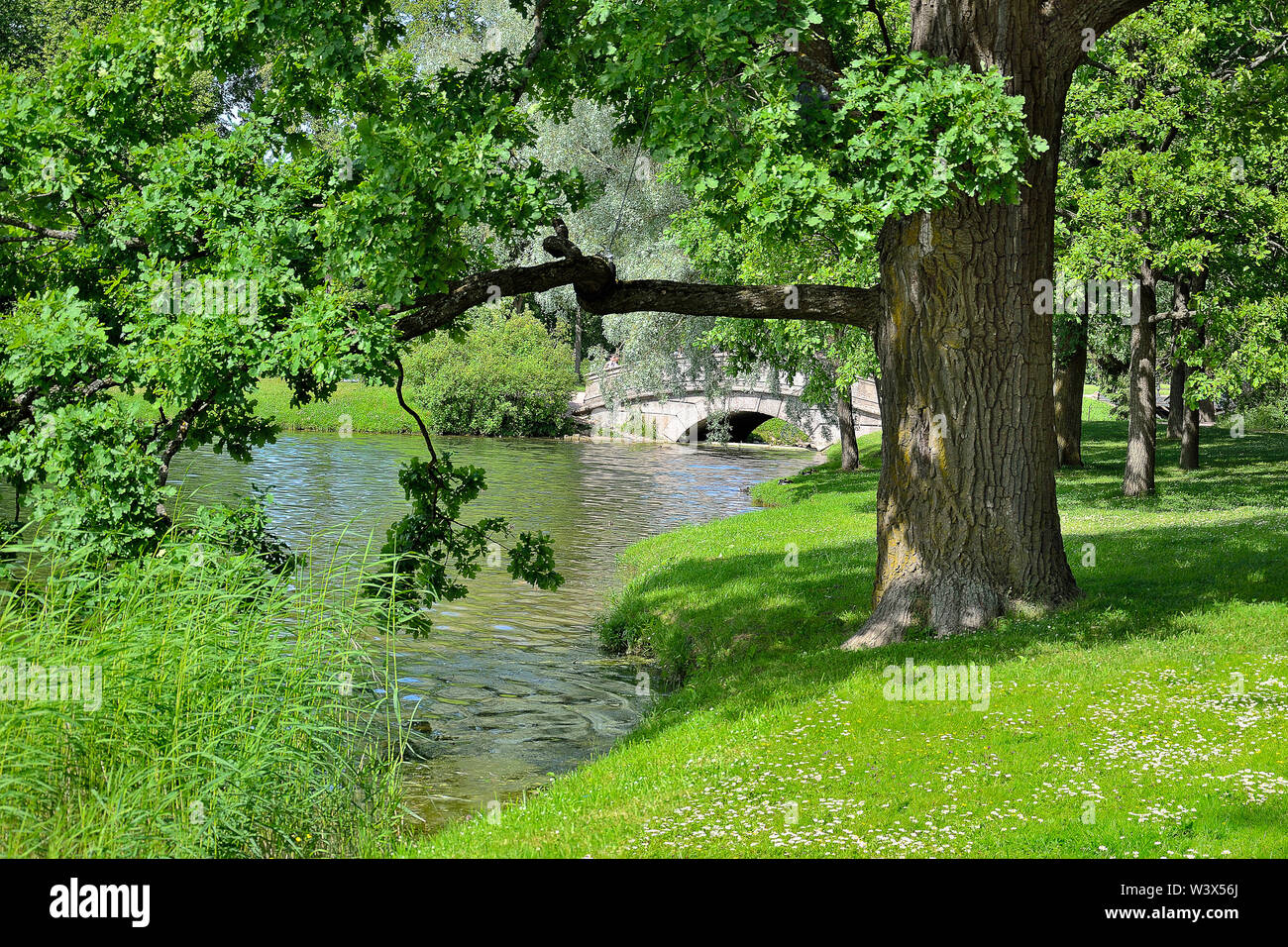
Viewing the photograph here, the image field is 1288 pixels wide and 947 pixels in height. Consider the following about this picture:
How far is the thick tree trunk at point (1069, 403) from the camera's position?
31.0m

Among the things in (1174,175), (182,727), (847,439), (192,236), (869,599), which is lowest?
(869,599)

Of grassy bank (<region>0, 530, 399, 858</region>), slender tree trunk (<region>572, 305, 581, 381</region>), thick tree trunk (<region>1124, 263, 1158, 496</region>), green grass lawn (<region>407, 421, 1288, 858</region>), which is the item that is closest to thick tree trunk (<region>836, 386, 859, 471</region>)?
thick tree trunk (<region>1124, 263, 1158, 496</region>)

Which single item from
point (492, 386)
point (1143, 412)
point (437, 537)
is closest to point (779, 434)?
point (492, 386)

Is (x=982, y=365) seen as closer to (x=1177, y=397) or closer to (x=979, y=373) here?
(x=979, y=373)

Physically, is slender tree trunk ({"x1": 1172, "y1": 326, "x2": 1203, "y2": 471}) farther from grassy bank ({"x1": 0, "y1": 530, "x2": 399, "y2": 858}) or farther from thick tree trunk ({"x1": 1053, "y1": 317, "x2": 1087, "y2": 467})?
grassy bank ({"x1": 0, "y1": 530, "x2": 399, "y2": 858})

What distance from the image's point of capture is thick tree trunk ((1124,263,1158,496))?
80.8ft

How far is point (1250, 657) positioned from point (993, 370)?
3.43 meters

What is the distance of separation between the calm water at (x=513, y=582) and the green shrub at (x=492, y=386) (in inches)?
206

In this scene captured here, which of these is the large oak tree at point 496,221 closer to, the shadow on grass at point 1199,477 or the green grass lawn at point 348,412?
the shadow on grass at point 1199,477

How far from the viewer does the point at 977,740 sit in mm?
8594

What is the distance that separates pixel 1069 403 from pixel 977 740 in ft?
80.5

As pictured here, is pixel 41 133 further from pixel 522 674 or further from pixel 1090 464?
pixel 1090 464

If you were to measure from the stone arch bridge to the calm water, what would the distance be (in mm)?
2312

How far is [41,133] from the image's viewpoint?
415 inches
